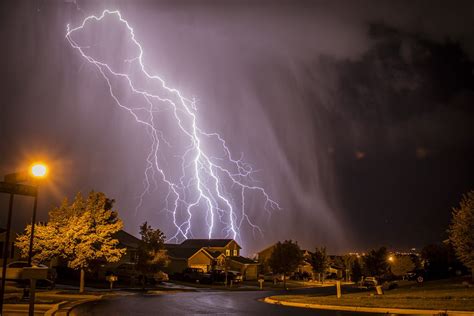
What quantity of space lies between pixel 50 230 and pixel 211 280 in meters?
28.0

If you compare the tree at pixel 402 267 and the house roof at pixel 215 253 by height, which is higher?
the house roof at pixel 215 253

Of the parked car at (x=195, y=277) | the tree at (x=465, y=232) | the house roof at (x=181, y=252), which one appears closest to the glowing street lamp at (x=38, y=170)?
the tree at (x=465, y=232)

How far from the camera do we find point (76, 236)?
99.6 ft

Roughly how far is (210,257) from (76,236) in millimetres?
44416

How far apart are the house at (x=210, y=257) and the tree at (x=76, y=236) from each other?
33.7m

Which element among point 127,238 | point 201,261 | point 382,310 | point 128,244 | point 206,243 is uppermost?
point 206,243

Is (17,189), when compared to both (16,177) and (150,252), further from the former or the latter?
(150,252)

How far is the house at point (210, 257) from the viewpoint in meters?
70.9

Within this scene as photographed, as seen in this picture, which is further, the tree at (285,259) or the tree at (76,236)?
the tree at (285,259)

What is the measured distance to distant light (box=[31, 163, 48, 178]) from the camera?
35.5 feet

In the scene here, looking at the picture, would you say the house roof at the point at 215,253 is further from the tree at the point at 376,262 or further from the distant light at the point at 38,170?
the distant light at the point at 38,170

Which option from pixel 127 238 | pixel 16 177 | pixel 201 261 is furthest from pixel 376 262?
pixel 16 177

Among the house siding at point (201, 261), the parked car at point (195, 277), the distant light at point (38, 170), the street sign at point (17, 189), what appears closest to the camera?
the street sign at point (17, 189)

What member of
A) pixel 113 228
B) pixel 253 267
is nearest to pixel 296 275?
pixel 253 267
